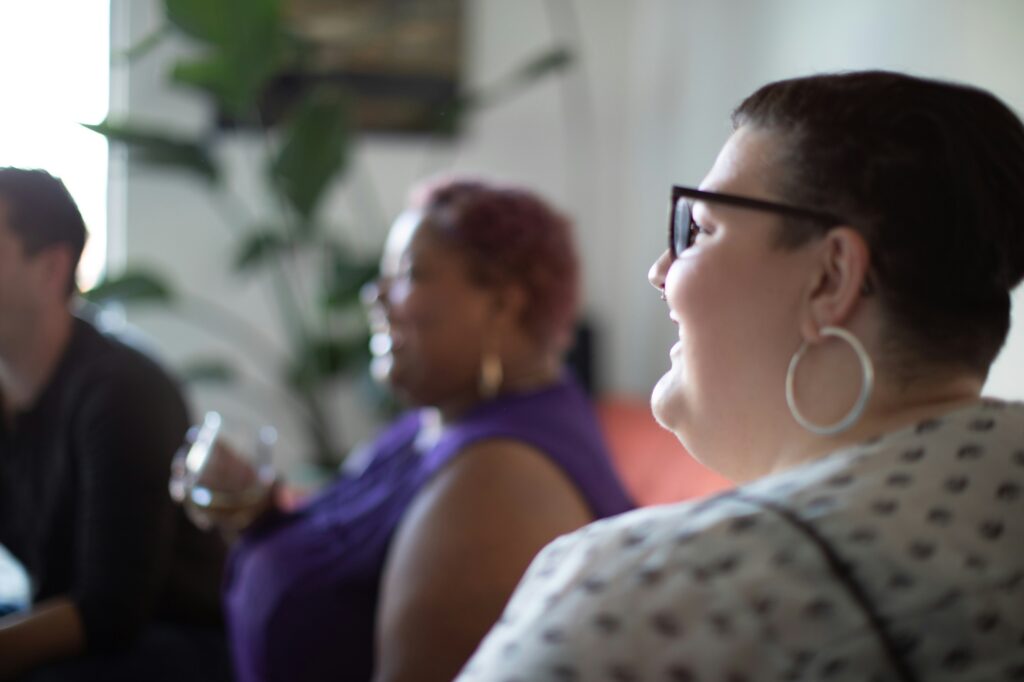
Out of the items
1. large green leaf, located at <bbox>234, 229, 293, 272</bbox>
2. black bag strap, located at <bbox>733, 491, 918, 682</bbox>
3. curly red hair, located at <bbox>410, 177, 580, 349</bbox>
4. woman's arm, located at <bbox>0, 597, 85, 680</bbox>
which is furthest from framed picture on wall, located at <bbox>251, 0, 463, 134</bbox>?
black bag strap, located at <bbox>733, 491, 918, 682</bbox>

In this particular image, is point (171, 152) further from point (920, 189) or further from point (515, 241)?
point (920, 189)

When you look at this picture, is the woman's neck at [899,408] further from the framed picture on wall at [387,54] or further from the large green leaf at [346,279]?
the framed picture on wall at [387,54]

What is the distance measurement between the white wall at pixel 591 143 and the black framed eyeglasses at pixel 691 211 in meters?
1.49

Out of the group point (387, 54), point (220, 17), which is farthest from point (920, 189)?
point (387, 54)

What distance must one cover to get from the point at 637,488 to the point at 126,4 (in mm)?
1917

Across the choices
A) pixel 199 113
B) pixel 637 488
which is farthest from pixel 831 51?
pixel 199 113

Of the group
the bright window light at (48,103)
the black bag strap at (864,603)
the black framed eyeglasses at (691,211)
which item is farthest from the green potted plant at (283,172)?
the black bag strap at (864,603)

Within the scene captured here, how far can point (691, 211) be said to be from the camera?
688 mm

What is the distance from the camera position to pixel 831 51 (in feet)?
6.47

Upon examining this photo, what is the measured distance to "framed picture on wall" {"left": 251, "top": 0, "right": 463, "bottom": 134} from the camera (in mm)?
3148

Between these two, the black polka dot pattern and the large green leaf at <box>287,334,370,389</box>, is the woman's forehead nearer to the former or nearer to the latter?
the black polka dot pattern

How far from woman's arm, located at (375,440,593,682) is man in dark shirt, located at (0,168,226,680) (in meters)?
0.29

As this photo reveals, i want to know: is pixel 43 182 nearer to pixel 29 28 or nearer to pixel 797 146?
pixel 29 28

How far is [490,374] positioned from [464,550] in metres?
0.35
